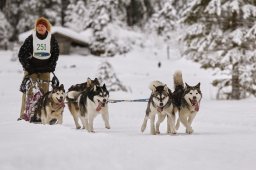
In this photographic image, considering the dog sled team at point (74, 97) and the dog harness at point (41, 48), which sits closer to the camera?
the dog sled team at point (74, 97)

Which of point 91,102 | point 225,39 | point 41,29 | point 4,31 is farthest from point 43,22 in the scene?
Result: point 4,31

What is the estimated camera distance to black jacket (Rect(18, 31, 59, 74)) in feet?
34.7

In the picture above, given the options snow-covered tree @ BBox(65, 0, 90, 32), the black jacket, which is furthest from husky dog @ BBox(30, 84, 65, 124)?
snow-covered tree @ BBox(65, 0, 90, 32)

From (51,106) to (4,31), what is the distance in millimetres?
50837

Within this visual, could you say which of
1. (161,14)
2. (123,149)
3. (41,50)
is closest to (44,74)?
(41,50)

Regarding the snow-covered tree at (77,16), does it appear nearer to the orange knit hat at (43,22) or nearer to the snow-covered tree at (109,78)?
the snow-covered tree at (109,78)

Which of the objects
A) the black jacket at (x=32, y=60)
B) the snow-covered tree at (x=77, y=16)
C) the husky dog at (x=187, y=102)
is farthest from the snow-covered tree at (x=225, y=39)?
the snow-covered tree at (x=77, y=16)

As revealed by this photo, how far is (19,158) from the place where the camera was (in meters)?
5.79

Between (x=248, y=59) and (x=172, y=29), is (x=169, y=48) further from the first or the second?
(x=248, y=59)

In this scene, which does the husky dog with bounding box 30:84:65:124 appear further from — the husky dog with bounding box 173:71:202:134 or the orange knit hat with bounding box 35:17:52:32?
the husky dog with bounding box 173:71:202:134

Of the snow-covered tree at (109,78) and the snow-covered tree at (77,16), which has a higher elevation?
the snow-covered tree at (77,16)

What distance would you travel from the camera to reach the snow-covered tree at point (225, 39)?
19219 millimetres

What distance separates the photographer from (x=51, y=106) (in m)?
9.95

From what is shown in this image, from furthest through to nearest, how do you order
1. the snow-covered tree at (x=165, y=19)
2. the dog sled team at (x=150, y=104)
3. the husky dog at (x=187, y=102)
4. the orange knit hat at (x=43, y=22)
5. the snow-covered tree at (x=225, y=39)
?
the snow-covered tree at (x=165, y=19)
the snow-covered tree at (x=225, y=39)
the orange knit hat at (x=43, y=22)
the husky dog at (x=187, y=102)
the dog sled team at (x=150, y=104)
